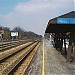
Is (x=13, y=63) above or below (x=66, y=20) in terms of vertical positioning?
below

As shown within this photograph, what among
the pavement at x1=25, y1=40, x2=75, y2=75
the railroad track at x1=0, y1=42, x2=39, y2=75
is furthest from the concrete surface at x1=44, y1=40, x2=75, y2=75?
the railroad track at x1=0, y1=42, x2=39, y2=75

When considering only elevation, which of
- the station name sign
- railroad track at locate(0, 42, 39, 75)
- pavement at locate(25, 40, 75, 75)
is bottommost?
railroad track at locate(0, 42, 39, 75)

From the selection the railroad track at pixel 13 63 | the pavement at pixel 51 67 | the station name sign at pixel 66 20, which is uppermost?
the station name sign at pixel 66 20

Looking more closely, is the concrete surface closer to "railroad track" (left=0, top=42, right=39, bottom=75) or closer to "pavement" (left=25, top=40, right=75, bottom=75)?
"pavement" (left=25, top=40, right=75, bottom=75)

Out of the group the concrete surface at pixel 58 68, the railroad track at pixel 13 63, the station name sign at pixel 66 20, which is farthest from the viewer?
the station name sign at pixel 66 20

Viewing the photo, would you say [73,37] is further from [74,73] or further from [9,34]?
[9,34]

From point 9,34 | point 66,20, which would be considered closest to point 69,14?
point 66,20

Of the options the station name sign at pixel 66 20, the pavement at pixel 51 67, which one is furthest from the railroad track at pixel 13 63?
the station name sign at pixel 66 20

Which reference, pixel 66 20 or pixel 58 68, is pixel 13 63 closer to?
pixel 58 68

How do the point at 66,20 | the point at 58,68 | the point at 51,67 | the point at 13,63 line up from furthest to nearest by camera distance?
1. the point at 13,63
2. the point at 66,20
3. the point at 51,67
4. the point at 58,68

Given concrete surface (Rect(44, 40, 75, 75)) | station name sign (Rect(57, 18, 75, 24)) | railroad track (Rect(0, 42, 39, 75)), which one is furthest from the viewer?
station name sign (Rect(57, 18, 75, 24))

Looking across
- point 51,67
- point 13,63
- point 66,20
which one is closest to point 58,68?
point 51,67

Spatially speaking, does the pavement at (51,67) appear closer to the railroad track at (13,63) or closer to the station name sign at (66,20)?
the railroad track at (13,63)

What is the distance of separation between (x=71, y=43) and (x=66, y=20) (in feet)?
10.0
